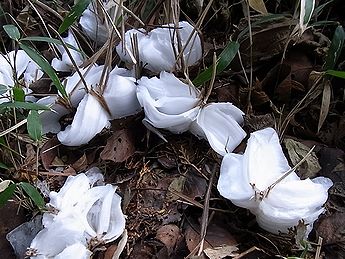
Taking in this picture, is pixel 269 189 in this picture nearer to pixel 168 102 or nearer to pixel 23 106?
pixel 168 102

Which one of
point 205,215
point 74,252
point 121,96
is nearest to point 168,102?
point 121,96

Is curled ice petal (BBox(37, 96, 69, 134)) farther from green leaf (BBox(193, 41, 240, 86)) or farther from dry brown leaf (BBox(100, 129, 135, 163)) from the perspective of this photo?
green leaf (BBox(193, 41, 240, 86))

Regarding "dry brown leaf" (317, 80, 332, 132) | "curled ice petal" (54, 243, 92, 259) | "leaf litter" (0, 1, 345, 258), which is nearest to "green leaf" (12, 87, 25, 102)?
"leaf litter" (0, 1, 345, 258)

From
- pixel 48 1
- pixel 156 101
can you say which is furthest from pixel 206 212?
pixel 48 1

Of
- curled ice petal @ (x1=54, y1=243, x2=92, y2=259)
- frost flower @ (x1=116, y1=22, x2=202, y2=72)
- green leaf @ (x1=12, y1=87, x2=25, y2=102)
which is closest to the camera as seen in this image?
curled ice petal @ (x1=54, y1=243, x2=92, y2=259)

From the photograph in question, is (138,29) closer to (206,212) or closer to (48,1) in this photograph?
(48,1)

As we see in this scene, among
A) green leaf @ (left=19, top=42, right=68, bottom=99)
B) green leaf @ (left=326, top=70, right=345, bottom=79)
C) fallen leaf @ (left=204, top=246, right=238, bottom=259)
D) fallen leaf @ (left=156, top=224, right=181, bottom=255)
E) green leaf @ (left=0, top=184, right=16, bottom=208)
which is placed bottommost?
fallen leaf @ (left=204, top=246, right=238, bottom=259)

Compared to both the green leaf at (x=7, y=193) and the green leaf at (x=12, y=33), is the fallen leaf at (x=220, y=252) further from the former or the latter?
the green leaf at (x=12, y=33)
